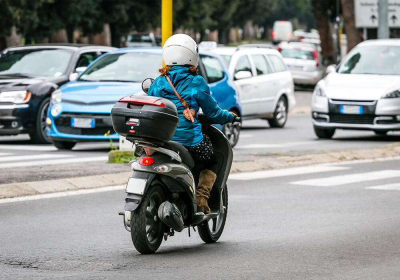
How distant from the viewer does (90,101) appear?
16.6 m

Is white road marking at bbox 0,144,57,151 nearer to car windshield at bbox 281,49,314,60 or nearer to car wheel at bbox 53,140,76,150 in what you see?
car wheel at bbox 53,140,76,150

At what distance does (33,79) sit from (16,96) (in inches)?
24.8

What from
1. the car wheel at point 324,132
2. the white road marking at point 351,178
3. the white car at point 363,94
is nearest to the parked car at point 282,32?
the white car at point 363,94

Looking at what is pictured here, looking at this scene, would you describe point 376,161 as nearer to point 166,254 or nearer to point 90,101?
point 90,101

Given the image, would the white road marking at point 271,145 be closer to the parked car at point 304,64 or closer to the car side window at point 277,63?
the car side window at point 277,63

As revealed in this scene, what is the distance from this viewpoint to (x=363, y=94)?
770 inches

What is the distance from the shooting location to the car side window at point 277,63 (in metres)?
24.5

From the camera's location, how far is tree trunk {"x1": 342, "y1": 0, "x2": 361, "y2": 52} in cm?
3734

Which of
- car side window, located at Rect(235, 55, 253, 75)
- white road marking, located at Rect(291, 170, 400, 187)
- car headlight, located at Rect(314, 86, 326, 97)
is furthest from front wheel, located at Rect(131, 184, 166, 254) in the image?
car side window, located at Rect(235, 55, 253, 75)

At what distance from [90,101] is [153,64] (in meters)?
1.48

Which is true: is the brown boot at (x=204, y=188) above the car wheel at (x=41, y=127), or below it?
above

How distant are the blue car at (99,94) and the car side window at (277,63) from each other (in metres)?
6.07

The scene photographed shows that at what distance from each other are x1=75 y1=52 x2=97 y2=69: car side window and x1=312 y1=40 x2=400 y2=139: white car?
162 inches

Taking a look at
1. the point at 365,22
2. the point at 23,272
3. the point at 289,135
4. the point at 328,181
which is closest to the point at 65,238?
the point at 23,272
